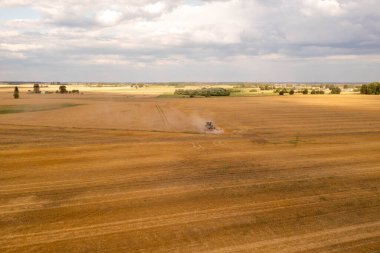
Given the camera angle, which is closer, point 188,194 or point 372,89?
point 188,194

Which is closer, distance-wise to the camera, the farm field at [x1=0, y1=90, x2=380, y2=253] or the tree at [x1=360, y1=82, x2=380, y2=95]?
the farm field at [x1=0, y1=90, x2=380, y2=253]

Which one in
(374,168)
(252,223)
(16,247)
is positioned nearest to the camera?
(16,247)

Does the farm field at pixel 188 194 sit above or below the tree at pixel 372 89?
below

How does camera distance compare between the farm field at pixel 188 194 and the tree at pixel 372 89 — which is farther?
the tree at pixel 372 89

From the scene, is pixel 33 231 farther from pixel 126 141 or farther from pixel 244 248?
pixel 126 141

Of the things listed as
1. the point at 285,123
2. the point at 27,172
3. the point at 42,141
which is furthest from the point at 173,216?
the point at 285,123

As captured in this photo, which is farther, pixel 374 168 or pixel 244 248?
pixel 374 168

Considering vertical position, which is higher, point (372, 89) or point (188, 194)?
point (372, 89)

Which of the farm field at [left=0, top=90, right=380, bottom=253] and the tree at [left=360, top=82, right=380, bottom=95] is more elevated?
the tree at [left=360, top=82, right=380, bottom=95]
